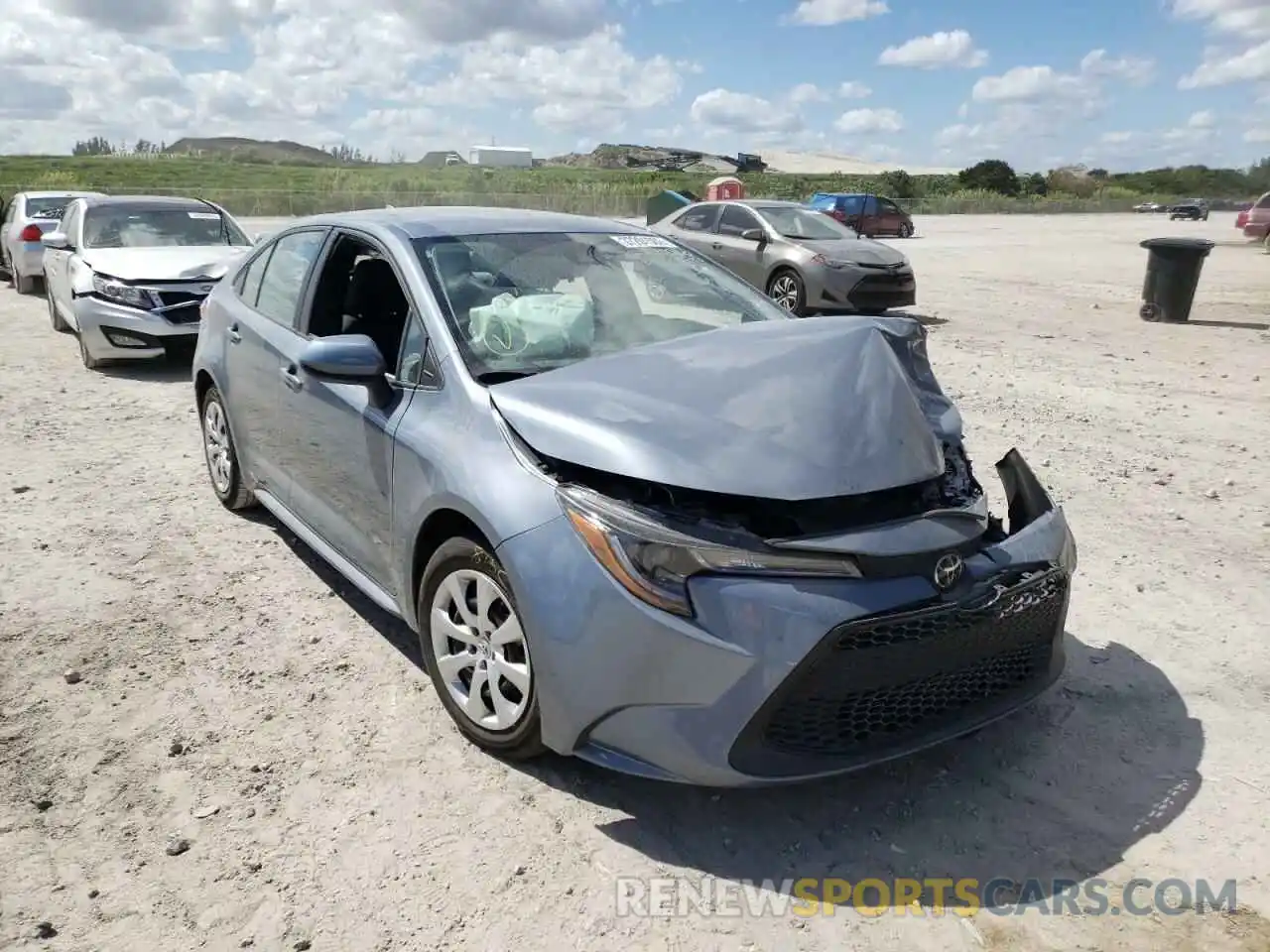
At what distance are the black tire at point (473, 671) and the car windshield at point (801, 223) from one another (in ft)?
35.6

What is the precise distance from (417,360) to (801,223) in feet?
36.1

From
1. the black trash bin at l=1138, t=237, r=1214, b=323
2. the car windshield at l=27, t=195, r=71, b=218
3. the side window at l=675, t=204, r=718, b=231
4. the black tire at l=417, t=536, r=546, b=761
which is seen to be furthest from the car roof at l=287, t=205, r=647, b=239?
the car windshield at l=27, t=195, r=71, b=218

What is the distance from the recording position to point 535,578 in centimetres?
276

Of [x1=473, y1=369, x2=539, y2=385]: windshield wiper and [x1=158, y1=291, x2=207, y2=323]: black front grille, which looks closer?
[x1=473, y1=369, x2=539, y2=385]: windshield wiper

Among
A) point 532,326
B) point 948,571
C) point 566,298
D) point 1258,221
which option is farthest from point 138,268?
point 1258,221

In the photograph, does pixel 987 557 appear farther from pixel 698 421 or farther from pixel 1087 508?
pixel 1087 508

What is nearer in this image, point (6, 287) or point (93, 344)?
point (93, 344)

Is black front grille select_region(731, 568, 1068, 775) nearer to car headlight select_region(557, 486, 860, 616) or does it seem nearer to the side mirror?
car headlight select_region(557, 486, 860, 616)

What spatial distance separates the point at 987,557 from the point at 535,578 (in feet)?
4.28

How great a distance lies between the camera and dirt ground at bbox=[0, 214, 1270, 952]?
2.54 meters

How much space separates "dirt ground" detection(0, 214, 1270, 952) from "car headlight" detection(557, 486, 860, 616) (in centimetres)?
79

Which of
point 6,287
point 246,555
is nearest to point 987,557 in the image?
point 246,555

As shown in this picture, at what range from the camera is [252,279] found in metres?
5.05

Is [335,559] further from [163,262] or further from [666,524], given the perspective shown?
[163,262]
